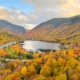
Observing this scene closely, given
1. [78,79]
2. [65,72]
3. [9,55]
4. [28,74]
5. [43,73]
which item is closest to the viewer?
[78,79]

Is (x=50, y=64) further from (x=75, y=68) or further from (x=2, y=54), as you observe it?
(x=2, y=54)

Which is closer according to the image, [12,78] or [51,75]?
[51,75]

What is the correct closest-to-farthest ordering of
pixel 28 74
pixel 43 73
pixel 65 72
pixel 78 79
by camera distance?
pixel 78 79
pixel 65 72
pixel 43 73
pixel 28 74

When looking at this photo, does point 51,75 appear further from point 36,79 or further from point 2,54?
point 2,54

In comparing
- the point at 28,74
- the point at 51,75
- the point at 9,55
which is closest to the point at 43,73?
the point at 51,75

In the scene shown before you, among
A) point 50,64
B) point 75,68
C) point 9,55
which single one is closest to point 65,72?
point 75,68

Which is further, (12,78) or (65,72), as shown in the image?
(12,78)

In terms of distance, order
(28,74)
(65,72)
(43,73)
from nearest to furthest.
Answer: (65,72), (43,73), (28,74)

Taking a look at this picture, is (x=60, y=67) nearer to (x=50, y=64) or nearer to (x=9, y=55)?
(x=50, y=64)
